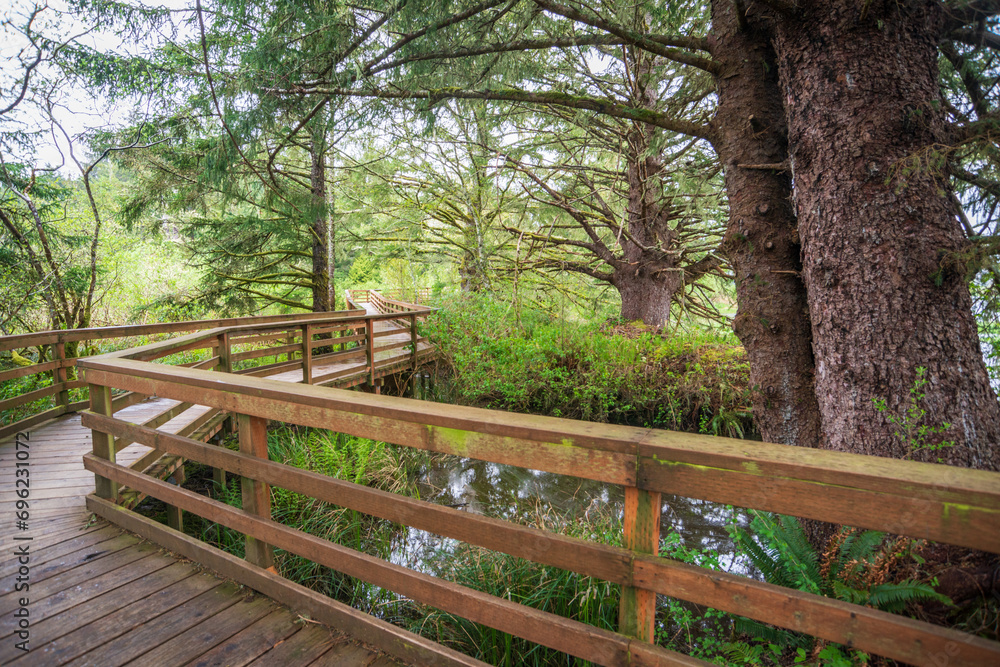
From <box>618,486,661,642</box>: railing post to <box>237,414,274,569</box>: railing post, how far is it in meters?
1.60

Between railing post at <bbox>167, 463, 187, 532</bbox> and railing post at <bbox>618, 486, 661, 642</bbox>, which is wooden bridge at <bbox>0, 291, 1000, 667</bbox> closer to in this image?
railing post at <bbox>618, 486, 661, 642</bbox>

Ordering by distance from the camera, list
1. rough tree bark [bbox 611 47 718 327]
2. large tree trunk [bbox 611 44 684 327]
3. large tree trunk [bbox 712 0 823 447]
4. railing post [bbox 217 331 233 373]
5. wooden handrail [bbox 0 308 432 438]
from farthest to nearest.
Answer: large tree trunk [bbox 611 44 684 327], rough tree bark [bbox 611 47 718 327], railing post [bbox 217 331 233 373], wooden handrail [bbox 0 308 432 438], large tree trunk [bbox 712 0 823 447]

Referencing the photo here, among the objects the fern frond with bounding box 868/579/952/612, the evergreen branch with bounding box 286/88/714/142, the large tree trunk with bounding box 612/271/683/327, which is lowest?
the fern frond with bounding box 868/579/952/612

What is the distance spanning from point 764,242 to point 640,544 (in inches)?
113

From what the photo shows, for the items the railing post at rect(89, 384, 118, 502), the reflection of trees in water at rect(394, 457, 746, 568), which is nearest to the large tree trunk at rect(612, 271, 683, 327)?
the reflection of trees in water at rect(394, 457, 746, 568)

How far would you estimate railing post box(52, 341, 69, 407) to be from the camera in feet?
16.7

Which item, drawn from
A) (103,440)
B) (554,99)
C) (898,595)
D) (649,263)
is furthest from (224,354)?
(649,263)

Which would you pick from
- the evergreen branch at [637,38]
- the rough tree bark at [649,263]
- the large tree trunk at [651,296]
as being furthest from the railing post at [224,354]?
the large tree trunk at [651,296]

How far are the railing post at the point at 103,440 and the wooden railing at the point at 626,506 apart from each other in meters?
1.00

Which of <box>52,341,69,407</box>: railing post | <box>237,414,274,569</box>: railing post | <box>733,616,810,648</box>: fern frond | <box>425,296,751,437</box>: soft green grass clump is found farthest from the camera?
<box>425,296,751,437</box>: soft green grass clump

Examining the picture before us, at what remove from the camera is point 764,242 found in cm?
342

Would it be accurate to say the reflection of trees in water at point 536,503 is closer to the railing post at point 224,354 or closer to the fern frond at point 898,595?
the fern frond at point 898,595

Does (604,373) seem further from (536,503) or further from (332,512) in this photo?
(332,512)

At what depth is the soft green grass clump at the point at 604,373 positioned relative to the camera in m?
6.81
